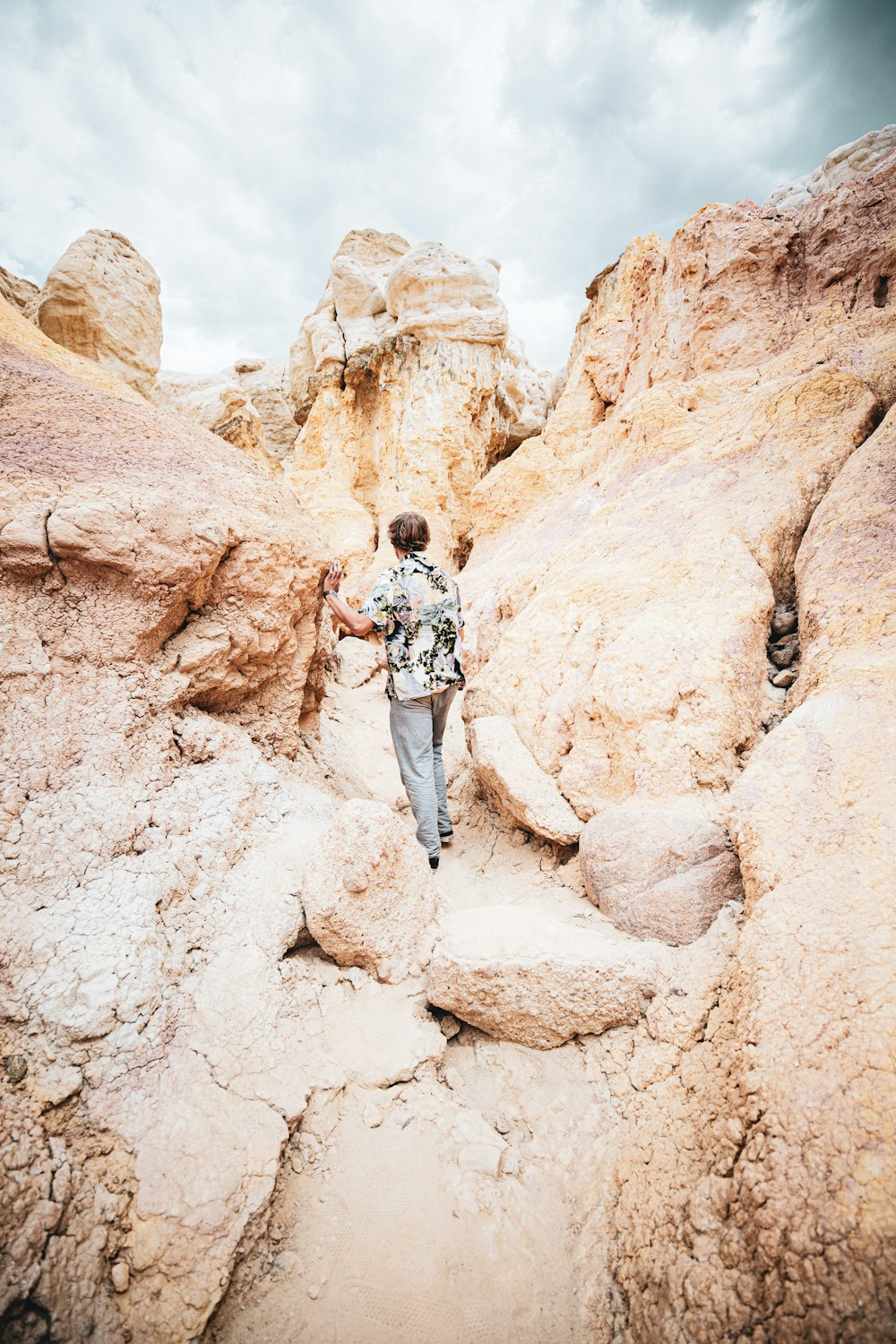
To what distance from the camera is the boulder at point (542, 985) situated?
70.1 inches

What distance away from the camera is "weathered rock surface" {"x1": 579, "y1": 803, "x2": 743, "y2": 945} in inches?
78.4

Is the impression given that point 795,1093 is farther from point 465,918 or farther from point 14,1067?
point 14,1067

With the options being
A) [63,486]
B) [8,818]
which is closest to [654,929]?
[8,818]

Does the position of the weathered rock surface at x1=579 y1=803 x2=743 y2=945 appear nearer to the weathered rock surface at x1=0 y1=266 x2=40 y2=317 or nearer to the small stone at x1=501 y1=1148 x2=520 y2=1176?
the small stone at x1=501 y1=1148 x2=520 y2=1176

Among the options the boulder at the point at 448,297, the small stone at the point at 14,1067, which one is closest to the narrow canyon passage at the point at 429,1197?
the small stone at the point at 14,1067

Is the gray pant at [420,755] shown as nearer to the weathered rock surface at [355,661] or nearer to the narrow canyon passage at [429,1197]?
the narrow canyon passage at [429,1197]

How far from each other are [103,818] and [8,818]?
26 centimetres

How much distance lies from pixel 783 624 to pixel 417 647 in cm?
199

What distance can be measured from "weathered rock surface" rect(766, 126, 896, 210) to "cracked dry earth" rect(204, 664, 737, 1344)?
1344 cm

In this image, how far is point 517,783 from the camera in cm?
283

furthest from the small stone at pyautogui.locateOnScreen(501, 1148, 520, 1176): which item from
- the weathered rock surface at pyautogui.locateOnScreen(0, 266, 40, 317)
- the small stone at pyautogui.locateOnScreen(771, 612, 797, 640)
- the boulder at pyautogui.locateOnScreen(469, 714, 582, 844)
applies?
the weathered rock surface at pyautogui.locateOnScreen(0, 266, 40, 317)

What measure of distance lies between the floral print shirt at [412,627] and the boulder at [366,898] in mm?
830

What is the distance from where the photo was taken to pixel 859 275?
3.84m

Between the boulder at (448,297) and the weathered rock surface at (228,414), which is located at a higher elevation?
the boulder at (448,297)
